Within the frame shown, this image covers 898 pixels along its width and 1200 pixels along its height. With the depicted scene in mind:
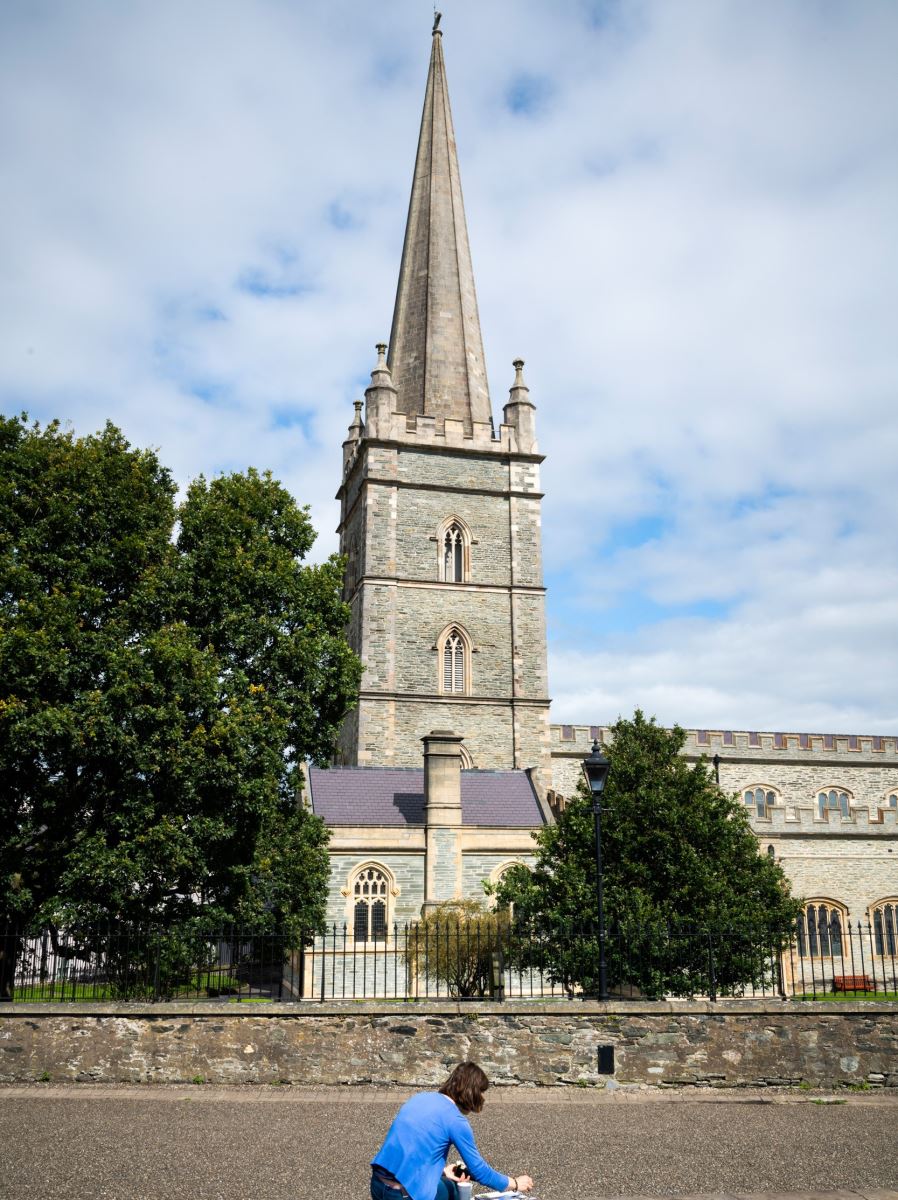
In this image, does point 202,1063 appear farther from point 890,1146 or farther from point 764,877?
point 764,877

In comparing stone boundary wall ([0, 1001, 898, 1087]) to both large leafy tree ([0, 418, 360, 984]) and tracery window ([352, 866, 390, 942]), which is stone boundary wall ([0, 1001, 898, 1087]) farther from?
tracery window ([352, 866, 390, 942])

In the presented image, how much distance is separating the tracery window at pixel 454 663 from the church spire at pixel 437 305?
850 cm

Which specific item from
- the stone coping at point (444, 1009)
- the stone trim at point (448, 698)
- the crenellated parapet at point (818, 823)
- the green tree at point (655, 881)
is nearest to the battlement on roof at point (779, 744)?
the stone trim at point (448, 698)

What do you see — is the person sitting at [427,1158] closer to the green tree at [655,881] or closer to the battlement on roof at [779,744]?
the green tree at [655,881]

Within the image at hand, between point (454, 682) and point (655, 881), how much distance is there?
1682 centimetres

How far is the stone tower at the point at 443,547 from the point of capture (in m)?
35.2

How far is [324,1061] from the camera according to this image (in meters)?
12.4

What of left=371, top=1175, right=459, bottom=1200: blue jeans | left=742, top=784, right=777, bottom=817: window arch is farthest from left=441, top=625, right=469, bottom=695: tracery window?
left=371, top=1175, right=459, bottom=1200: blue jeans

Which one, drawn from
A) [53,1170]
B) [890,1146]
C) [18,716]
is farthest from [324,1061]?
[18,716]

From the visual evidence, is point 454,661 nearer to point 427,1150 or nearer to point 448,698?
point 448,698

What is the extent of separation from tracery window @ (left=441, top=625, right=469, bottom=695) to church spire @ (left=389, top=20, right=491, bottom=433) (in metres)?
8.50

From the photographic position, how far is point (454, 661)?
119 ft

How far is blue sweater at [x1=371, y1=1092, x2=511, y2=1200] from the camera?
17.6ft

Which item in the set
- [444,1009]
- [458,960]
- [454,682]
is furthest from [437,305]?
[444,1009]
